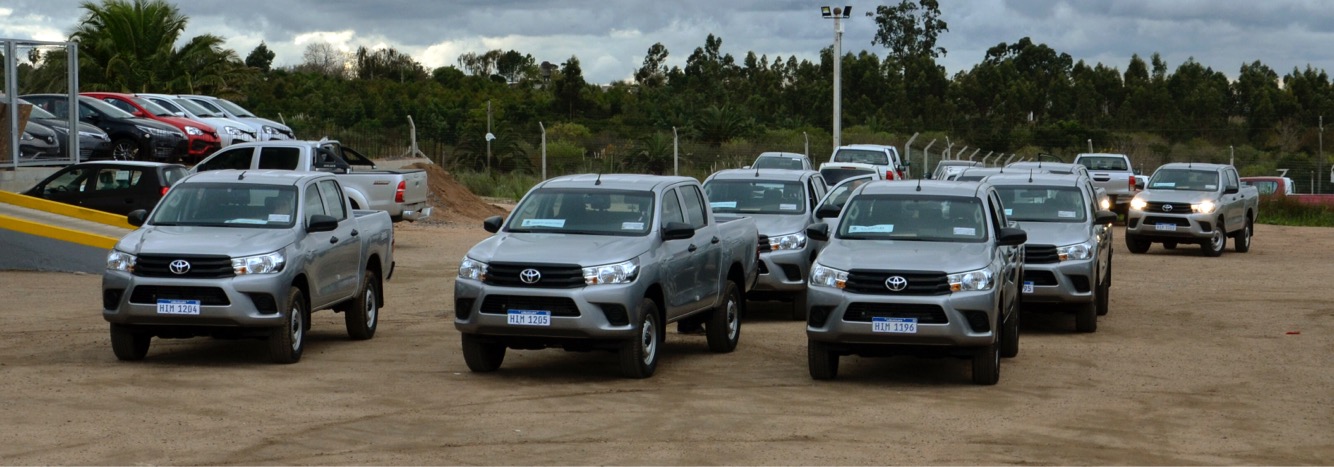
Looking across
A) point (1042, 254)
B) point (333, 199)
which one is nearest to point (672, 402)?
point (333, 199)

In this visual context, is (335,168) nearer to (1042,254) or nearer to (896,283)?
(1042,254)

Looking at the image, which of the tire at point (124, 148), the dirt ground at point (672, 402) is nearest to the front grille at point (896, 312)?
the dirt ground at point (672, 402)

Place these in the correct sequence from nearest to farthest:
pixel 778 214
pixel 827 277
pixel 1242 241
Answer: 1. pixel 827 277
2. pixel 778 214
3. pixel 1242 241

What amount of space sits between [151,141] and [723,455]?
76.7 ft

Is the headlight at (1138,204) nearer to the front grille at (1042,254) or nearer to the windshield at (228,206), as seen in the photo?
the front grille at (1042,254)

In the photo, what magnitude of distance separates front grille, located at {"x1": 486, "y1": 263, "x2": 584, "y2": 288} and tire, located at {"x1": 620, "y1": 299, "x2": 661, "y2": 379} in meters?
0.56

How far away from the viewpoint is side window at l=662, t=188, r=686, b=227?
13.3 metres

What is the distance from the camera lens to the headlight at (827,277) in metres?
12.2

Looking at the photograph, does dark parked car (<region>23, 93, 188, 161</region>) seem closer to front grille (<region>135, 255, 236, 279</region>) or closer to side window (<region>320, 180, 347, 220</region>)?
side window (<region>320, 180, 347, 220</region>)

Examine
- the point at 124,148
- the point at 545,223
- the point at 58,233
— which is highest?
the point at 124,148

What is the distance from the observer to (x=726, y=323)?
14336mm

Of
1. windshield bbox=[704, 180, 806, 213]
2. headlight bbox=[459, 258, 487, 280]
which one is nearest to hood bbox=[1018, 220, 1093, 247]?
windshield bbox=[704, 180, 806, 213]

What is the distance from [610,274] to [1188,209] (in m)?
19.1

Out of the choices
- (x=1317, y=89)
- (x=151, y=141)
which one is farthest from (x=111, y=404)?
(x=1317, y=89)
